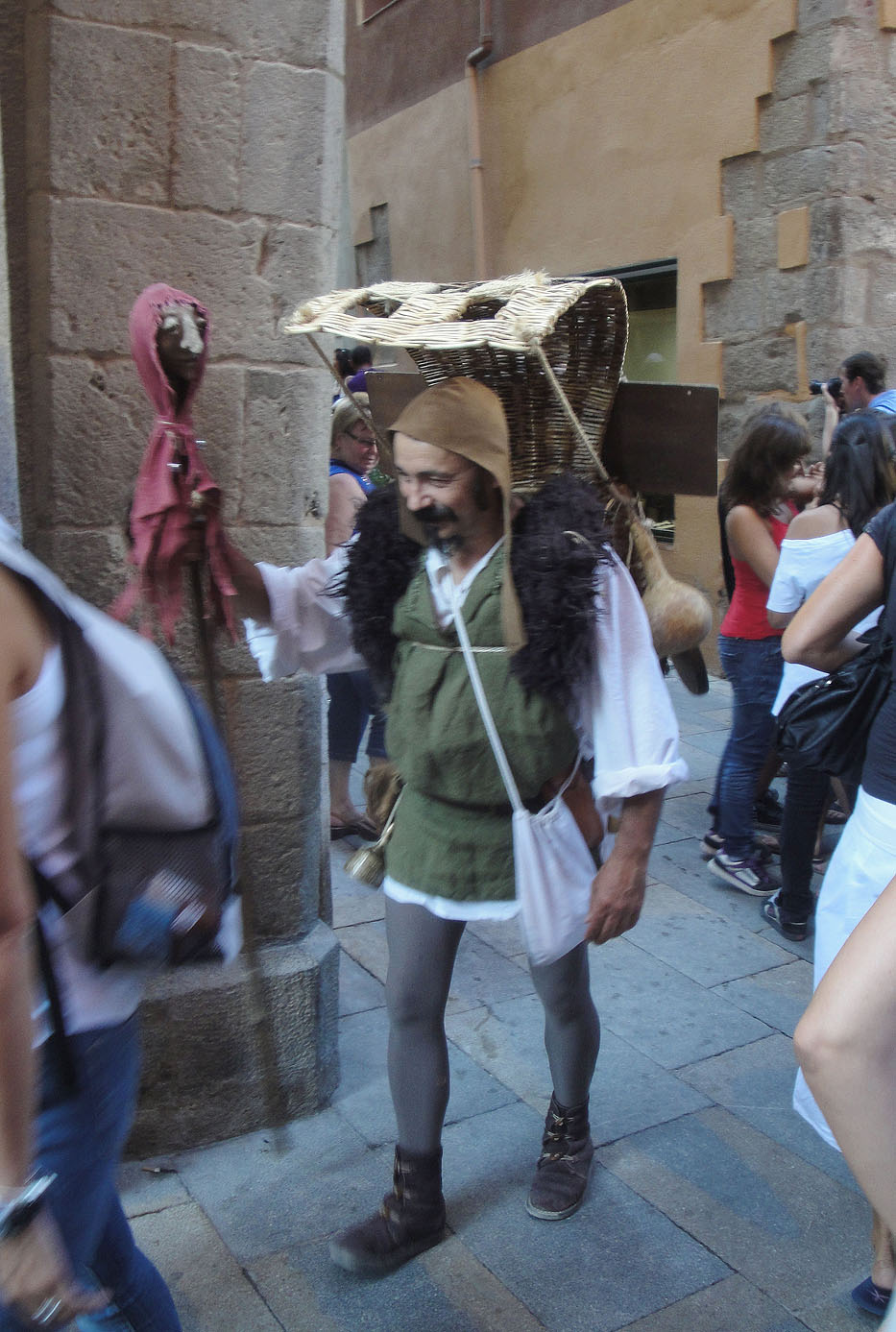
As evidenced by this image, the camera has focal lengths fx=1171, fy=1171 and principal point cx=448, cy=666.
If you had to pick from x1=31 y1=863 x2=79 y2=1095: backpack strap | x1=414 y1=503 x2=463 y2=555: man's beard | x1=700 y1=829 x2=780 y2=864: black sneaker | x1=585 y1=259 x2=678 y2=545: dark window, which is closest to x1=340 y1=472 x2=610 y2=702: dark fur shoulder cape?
x1=414 y1=503 x2=463 y2=555: man's beard

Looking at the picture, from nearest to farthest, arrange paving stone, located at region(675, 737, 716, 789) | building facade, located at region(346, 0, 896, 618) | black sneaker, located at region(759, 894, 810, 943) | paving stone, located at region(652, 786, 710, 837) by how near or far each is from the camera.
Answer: black sneaker, located at region(759, 894, 810, 943)
paving stone, located at region(652, 786, 710, 837)
paving stone, located at region(675, 737, 716, 789)
building facade, located at region(346, 0, 896, 618)

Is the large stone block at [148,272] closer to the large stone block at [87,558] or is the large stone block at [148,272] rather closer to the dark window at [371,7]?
the large stone block at [87,558]

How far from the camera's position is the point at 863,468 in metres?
3.71

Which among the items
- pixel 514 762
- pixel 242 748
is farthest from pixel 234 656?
pixel 514 762

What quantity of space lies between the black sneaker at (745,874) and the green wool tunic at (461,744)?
2471 millimetres

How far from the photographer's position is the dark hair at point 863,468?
369cm

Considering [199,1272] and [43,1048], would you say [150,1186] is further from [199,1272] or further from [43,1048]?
[43,1048]

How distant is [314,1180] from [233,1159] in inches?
9.4

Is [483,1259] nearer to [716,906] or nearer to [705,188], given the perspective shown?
[716,906]

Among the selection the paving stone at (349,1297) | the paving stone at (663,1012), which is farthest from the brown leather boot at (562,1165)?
the paving stone at (663,1012)

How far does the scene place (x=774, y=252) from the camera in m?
7.46

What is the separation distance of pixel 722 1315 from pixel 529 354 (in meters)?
2.00

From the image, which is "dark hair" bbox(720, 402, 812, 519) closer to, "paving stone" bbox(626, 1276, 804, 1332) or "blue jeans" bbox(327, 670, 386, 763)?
"blue jeans" bbox(327, 670, 386, 763)

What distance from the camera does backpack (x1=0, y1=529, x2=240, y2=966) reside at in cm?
142
